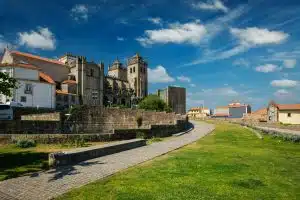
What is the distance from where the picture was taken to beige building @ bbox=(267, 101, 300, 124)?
6293 centimetres

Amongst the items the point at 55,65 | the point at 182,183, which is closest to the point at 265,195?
the point at 182,183

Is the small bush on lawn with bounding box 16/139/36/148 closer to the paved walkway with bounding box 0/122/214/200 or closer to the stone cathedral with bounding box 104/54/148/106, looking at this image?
the paved walkway with bounding box 0/122/214/200

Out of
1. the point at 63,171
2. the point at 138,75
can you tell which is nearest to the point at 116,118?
the point at 63,171

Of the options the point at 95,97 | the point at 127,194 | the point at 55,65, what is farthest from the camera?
the point at 95,97

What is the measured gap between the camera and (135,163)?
9.50 m

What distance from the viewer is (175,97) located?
4326 inches

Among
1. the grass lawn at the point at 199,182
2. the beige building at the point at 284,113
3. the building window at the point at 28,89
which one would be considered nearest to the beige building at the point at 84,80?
the building window at the point at 28,89

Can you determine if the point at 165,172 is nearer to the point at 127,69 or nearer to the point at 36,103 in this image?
the point at 36,103

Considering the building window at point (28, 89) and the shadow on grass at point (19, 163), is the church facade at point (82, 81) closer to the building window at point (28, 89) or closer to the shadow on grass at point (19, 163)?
the building window at point (28, 89)

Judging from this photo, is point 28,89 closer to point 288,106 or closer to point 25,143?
point 25,143

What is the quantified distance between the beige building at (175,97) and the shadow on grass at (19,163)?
9420 centimetres

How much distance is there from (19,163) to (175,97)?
334ft

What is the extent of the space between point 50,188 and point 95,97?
64961 mm

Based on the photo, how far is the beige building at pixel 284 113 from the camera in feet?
206
